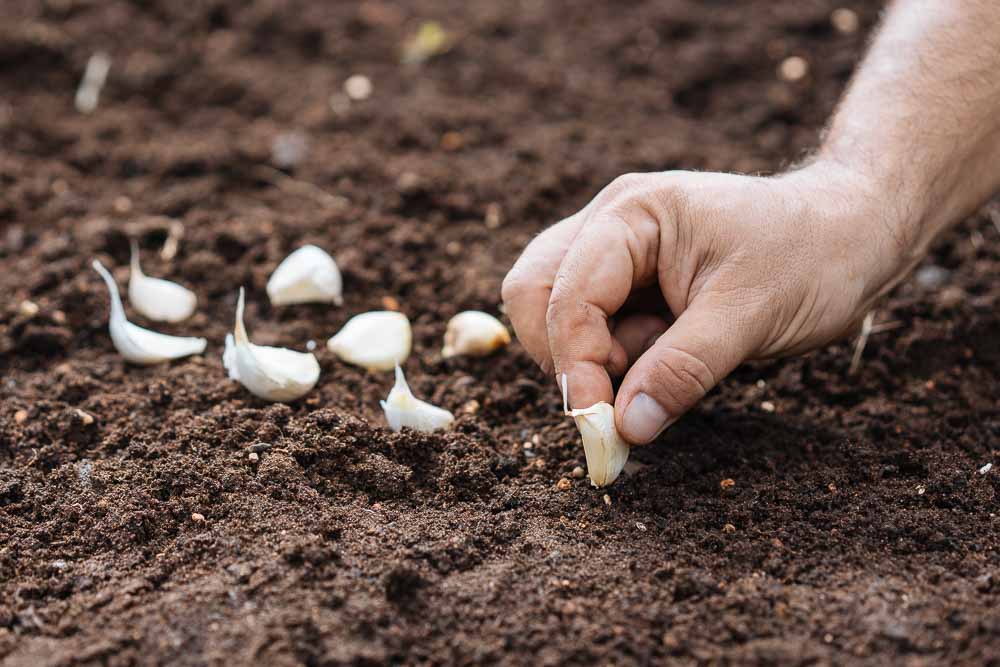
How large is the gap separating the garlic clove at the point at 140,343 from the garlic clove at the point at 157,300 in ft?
0.31

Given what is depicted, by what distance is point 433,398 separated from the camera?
165 cm

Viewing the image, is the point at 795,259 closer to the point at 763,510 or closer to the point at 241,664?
the point at 763,510

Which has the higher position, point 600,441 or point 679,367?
point 679,367

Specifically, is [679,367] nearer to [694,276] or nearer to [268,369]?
[694,276]

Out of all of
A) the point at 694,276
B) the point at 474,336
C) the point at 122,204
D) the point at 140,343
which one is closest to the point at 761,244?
the point at 694,276

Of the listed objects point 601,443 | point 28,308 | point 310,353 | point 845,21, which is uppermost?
point 845,21

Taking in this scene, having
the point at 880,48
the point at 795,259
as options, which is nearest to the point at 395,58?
the point at 880,48

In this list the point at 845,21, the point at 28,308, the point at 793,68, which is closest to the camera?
the point at 28,308

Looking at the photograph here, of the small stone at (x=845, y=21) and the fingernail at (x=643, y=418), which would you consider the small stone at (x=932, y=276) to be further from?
the small stone at (x=845, y=21)

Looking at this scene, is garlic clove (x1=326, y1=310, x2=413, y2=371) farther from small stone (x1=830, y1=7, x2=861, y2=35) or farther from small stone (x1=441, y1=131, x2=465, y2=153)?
small stone (x1=830, y1=7, x2=861, y2=35)

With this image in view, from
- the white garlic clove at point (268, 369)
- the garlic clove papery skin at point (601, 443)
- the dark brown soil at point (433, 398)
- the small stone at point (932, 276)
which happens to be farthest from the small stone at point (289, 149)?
the small stone at point (932, 276)

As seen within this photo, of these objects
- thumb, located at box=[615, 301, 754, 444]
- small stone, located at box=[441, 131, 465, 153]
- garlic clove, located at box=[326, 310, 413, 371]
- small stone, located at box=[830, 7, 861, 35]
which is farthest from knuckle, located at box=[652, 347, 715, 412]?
small stone, located at box=[830, 7, 861, 35]

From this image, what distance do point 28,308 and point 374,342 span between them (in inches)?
27.8

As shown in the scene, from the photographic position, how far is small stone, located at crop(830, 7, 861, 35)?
8.76 ft
